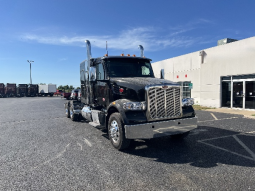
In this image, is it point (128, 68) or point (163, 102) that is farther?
point (128, 68)

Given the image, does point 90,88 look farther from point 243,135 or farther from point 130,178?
point 243,135

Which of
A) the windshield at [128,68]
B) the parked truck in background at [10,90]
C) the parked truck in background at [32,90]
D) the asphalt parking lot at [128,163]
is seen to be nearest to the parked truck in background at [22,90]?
the parked truck in background at [32,90]

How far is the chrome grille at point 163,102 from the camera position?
4.72m

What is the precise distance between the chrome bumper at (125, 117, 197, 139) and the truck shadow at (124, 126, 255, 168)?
1.75 feet

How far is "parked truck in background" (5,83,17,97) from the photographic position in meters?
46.1

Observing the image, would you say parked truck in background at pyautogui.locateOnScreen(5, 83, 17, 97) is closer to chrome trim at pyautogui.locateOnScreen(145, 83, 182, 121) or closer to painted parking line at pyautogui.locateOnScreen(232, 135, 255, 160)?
chrome trim at pyautogui.locateOnScreen(145, 83, 182, 121)

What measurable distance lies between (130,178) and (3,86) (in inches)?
2043

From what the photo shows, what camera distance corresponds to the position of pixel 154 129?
15.0ft

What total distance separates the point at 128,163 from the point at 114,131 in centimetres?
111

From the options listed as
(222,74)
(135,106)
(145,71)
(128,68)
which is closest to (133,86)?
(135,106)

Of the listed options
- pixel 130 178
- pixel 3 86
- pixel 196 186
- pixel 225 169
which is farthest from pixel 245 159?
pixel 3 86

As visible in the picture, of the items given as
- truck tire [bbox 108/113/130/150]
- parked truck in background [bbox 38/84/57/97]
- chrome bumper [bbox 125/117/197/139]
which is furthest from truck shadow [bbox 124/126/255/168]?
parked truck in background [bbox 38/84/57/97]

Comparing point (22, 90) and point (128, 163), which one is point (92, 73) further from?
point (22, 90)

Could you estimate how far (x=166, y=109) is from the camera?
16.0 feet
